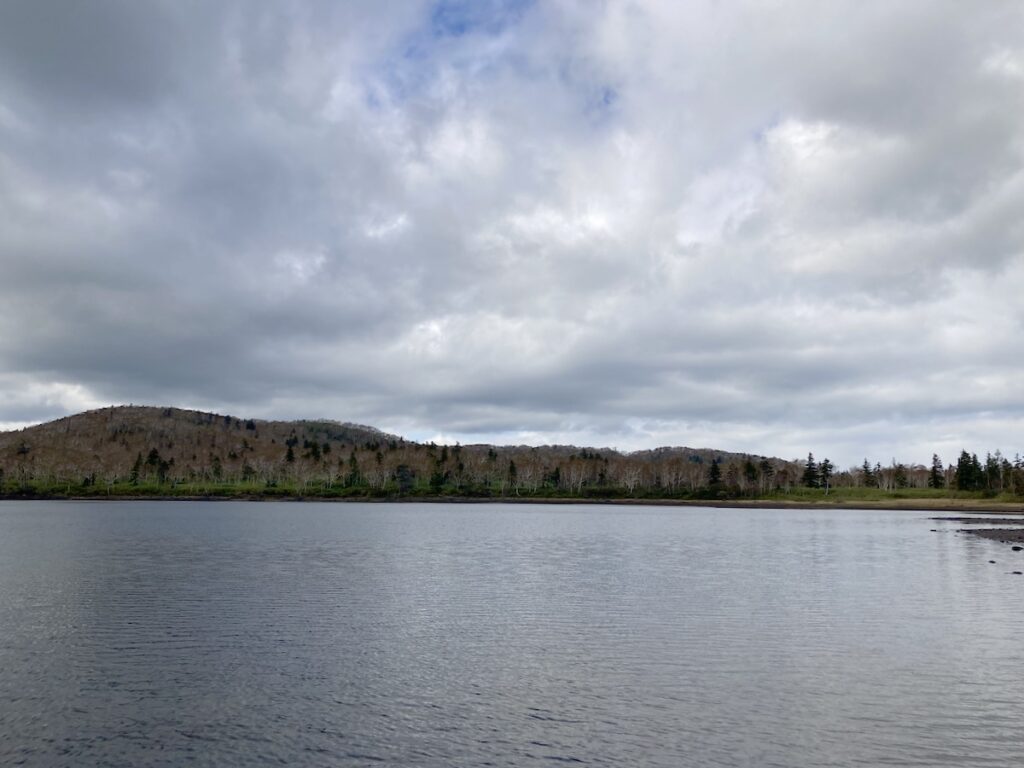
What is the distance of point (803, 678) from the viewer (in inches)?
1090

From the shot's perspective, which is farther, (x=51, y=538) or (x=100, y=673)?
(x=51, y=538)

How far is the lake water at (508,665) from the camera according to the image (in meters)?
21.1

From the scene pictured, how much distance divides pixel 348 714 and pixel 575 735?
757 centimetres

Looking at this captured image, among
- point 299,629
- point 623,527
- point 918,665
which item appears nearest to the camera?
point 918,665

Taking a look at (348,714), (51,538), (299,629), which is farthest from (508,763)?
(51,538)

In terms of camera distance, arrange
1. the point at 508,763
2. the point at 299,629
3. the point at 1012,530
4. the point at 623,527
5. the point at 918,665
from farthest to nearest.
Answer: the point at 623,527 → the point at 1012,530 → the point at 299,629 → the point at 918,665 → the point at 508,763

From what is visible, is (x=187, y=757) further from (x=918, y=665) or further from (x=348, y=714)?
(x=918, y=665)

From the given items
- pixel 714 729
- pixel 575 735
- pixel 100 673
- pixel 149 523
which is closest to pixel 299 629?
pixel 100 673

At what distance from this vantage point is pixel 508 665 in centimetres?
2970

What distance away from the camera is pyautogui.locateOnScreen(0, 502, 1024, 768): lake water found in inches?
829

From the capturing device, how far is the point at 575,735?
71.8 ft

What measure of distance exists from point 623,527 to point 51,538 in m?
84.9

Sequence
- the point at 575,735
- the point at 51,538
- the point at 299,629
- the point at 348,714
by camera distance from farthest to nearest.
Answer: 1. the point at 51,538
2. the point at 299,629
3. the point at 348,714
4. the point at 575,735

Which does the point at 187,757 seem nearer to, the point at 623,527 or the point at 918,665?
the point at 918,665
